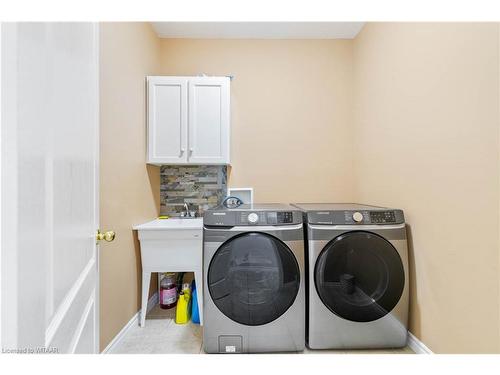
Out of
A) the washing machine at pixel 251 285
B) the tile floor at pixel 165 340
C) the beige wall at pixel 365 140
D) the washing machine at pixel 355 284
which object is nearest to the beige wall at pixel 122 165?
the beige wall at pixel 365 140

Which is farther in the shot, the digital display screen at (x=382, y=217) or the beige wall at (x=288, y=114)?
the beige wall at (x=288, y=114)

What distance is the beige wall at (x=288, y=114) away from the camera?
2543 mm

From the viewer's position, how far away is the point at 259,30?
2.41 meters

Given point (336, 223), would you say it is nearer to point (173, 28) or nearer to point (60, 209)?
point (60, 209)

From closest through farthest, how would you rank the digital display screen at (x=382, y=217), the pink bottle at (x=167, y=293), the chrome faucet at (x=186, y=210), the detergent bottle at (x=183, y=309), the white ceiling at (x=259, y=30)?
the digital display screen at (x=382, y=217), the detergent bottle at (x=183, y=309), the pink bottle at (x=167, y=293), the white ceiling at (x=259, y=30), the chrome faucet at (x=186, y=210)

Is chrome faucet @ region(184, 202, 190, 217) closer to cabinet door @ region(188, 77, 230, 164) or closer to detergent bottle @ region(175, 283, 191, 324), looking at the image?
cabinet door @ region(188, 77, 230, 164)

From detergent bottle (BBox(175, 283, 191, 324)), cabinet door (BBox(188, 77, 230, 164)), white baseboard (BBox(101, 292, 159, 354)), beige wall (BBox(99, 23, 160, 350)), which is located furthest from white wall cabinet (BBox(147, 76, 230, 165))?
white baseboard (BBox(101, 292, 159, 354))

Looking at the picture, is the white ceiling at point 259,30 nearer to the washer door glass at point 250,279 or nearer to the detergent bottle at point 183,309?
the washer door glass at point 250,279

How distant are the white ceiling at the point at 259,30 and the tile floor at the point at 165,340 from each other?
265cm

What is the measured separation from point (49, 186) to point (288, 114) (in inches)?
91.0

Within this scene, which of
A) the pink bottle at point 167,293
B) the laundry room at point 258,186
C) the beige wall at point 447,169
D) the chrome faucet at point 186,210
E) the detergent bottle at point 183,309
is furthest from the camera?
the chrome faucet at point 186,210

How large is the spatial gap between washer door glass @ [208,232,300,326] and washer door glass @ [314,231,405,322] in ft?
0.81

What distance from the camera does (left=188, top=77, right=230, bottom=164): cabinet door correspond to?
7.43 feet
